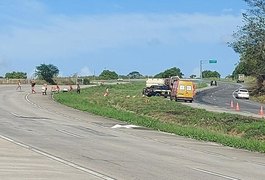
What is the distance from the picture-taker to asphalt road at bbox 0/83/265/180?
534 inches

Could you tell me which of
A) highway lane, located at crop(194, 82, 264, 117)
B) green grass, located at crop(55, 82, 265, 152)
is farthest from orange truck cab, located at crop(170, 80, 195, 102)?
green grass, located at crop(55, 82, 265, 152)

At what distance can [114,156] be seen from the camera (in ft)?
57.0

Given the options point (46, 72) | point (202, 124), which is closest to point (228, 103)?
point (202, 124)

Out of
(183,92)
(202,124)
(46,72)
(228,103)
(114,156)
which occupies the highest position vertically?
(46,72)

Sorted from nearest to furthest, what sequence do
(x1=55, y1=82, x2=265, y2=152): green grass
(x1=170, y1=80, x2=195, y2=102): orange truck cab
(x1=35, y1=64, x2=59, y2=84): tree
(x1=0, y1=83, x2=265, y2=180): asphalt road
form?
(x1=0, y1=83, x2=265, y2=180): asphalt road < (x1=55, y1=82, x2=265, y2=152): green grass < (x1=170, y1=80, x2=195, y2=102): orange truck cab < (x1=35, y1=64, x2=59, y2=84): tree

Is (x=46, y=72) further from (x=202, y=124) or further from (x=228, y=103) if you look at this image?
(x=202, y=124)

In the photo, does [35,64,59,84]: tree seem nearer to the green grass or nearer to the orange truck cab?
the orange truck cab

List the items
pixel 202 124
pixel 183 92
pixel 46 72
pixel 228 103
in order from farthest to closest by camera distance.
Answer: pixel 46 72 → pixel 228 103 → pixel 183 92 → pixel 202 124

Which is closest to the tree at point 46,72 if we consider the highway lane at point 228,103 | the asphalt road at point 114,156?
the highway lane at point 228,103

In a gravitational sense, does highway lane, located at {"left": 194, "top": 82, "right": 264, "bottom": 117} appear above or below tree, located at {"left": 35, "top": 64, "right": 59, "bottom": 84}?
below

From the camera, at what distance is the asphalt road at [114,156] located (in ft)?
44.5

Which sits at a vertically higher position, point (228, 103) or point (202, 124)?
point (202, 124)

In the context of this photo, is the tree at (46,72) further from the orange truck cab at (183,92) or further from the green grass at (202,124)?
the green grass at (202,124)

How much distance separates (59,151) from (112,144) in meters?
3.84
